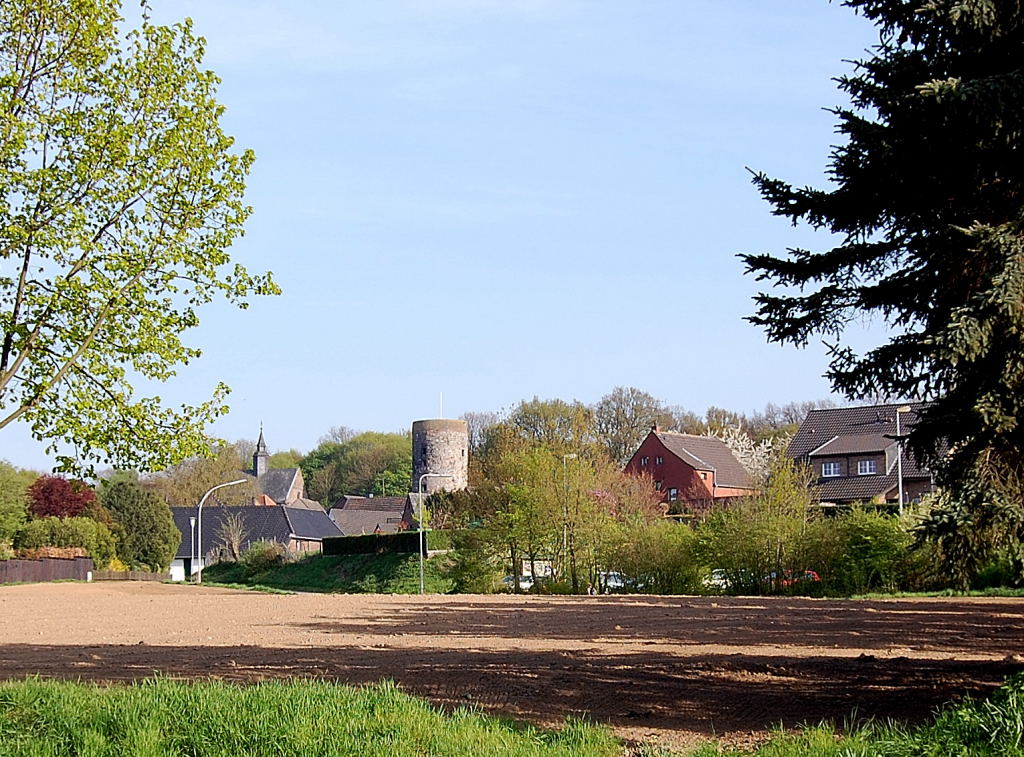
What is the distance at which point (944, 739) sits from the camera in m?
6.40

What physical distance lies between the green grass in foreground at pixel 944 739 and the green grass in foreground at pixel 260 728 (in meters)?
1.16

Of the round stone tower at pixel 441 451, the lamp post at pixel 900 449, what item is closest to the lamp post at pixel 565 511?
the lamp post at pixel 900 449

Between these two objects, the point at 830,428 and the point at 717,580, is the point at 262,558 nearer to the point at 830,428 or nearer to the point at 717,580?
the point at 830,428

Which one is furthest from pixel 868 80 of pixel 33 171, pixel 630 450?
pixel 630 450

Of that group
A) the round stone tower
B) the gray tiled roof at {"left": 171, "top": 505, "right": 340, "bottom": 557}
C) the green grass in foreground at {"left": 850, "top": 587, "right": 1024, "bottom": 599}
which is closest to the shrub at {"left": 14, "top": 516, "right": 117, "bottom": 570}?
the gray tiled roof at {"left": 171, "top": 505, "right": 340, "bottom": 557}

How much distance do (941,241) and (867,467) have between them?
168 ft

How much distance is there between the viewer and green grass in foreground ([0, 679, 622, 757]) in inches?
279

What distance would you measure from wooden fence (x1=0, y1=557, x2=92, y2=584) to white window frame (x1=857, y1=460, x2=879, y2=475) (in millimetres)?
40648

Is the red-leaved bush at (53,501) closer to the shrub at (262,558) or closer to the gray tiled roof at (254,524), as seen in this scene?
the shrub at (262,558)

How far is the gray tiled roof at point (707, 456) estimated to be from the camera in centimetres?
6831

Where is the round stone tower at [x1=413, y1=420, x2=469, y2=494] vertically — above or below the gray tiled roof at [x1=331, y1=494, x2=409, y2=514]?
above

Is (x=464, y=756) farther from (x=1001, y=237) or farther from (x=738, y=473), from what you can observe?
(x=738, y=473)

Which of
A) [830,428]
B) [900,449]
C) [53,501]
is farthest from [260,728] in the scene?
[53,501]

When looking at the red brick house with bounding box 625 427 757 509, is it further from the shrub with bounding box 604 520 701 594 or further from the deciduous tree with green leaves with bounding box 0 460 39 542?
the deciduous tree with green leaves with bounding box 0 460 39 542
